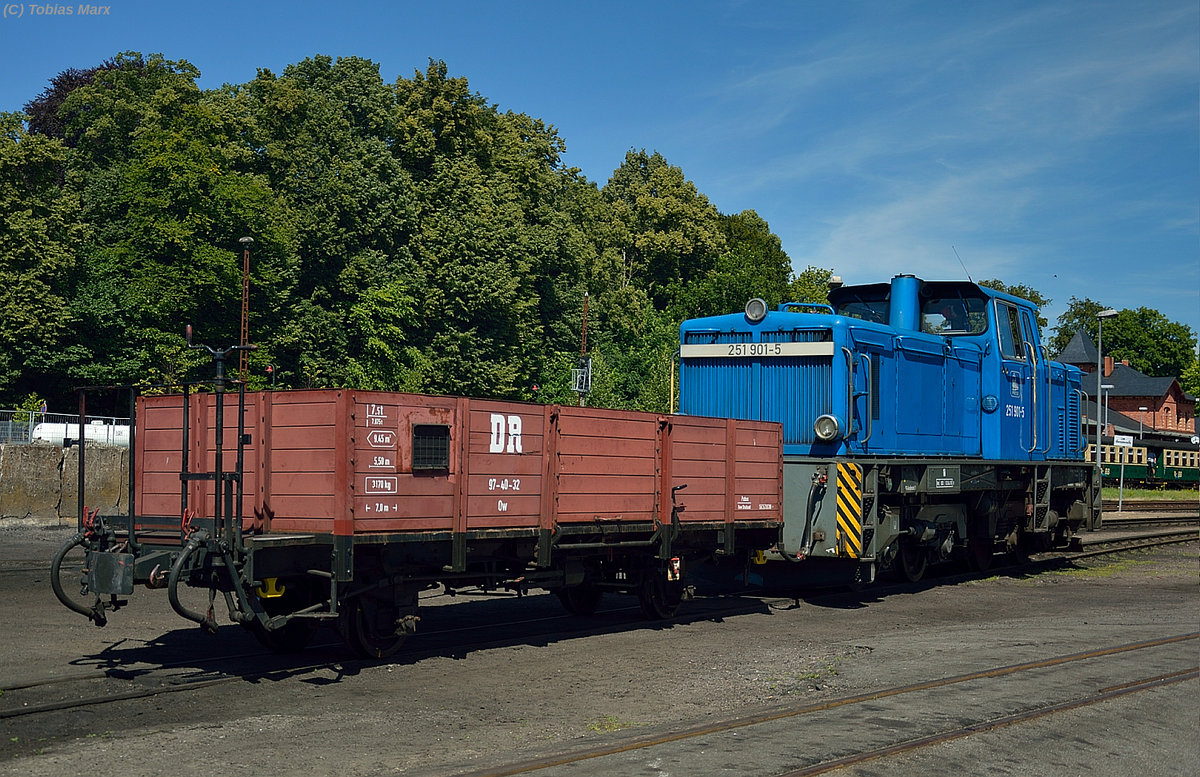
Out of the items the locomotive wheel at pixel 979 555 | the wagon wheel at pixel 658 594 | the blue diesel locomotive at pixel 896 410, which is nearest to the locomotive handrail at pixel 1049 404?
the blue diesel locomotive at pixel 896 410

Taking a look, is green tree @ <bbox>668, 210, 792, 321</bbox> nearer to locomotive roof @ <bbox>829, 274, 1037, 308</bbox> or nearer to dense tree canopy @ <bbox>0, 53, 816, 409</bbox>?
dense tree canopy @ <bbox>0, 53, 816, 409</bbox>

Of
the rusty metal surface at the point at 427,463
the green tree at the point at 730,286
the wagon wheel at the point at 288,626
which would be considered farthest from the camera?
the green tree at the point at 730,286

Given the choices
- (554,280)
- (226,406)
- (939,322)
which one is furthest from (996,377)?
(554,280)

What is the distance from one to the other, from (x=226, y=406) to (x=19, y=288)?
3345 cm

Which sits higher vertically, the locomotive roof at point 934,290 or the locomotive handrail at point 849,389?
the locomotive roof at point 934,290

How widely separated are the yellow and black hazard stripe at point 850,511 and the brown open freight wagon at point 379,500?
2.68 metres

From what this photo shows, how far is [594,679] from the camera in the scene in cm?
989

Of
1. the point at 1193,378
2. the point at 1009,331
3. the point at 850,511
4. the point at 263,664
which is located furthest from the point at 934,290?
the point at 1193,378

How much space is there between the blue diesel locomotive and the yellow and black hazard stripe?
22 millimetres

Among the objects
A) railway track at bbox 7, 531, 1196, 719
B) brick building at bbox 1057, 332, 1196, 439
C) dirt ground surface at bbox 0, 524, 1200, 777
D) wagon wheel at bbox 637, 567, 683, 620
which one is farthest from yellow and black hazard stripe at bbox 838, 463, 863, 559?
brick building at bbox 1057, 332, 1196, 439

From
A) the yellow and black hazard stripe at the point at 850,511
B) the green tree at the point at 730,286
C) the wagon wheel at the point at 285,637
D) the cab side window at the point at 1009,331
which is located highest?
the green tree at the point at 730,286

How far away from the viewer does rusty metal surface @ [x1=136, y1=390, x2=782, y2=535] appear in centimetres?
947

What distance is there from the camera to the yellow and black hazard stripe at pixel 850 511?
14438mm

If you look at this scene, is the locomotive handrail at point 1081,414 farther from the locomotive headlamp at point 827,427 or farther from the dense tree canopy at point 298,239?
the dense tree canopy at point 298,239
